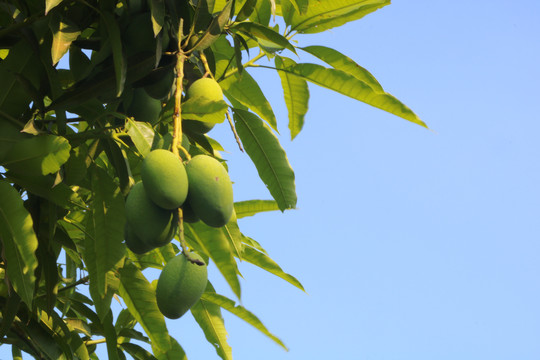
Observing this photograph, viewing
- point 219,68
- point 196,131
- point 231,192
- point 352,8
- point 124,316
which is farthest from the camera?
point 124,316

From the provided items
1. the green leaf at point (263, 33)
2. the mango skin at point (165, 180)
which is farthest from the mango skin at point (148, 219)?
the green leaf at point (263, 33)

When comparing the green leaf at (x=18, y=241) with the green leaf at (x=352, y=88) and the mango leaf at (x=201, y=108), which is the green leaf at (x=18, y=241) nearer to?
the mango leaf at (x=201, y=108)

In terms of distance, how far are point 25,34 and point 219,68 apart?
477mm

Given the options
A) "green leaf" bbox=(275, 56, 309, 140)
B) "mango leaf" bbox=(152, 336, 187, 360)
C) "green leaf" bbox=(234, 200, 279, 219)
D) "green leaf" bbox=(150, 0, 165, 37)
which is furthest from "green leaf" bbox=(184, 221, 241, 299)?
"green leaf" bbox=(234, 200, 279, 219)

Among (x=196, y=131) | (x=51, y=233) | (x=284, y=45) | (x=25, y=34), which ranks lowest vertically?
(x=51, y=233)

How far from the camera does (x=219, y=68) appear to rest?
1.55 metres

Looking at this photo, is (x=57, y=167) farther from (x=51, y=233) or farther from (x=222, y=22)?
(x=222, y=22)

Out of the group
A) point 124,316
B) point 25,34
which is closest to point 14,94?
point 25,34

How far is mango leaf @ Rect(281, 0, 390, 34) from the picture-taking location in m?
1.42

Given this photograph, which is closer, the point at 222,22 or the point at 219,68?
the point at 222,22

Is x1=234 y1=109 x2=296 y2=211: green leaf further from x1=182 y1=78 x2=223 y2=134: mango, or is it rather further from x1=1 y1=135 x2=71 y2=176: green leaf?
x1=1 y1=135 x2=71 y2=176: green leaf

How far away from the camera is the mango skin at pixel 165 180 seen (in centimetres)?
88

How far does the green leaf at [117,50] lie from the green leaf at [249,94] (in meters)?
0.41

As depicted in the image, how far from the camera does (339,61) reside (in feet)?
4.74
